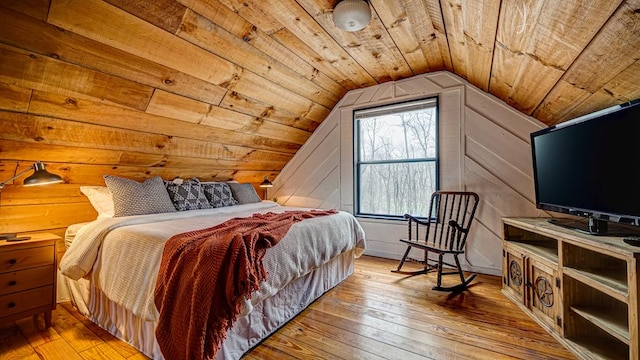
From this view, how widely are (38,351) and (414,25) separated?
3.24m

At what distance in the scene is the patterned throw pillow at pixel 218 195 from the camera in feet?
10.3

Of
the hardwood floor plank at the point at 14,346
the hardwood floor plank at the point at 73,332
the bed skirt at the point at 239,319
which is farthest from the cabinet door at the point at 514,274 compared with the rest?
the hardwood floor plank at the point at 14,346

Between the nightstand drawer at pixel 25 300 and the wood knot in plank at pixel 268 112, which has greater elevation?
the wood knot in plank at pixel 268 112

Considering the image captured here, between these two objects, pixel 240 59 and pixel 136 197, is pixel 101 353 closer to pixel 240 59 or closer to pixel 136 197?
pixel 136 197

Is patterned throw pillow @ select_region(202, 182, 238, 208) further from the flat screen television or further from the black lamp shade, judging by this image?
the flat screen television

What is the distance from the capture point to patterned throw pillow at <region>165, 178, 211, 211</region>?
2.77 meters

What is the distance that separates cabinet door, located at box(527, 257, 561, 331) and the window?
135 centimetres

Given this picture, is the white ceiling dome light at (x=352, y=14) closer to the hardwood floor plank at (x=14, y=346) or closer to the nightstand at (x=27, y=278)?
the nightstand at (x=27, y=278)

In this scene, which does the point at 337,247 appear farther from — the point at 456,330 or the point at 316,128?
the point at 316,128

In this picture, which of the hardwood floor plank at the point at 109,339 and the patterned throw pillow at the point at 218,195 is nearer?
the hardwood floor plank at the point at 109,339

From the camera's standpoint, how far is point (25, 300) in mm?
1787

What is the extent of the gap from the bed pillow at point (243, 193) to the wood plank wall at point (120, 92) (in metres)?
0.45

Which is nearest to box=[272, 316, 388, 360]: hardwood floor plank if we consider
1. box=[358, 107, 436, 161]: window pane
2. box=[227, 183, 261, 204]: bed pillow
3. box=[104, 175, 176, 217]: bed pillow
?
box=[104, 175, 176, 217]: bed pillow

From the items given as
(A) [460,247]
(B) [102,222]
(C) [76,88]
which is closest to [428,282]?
(A) [460,247]
